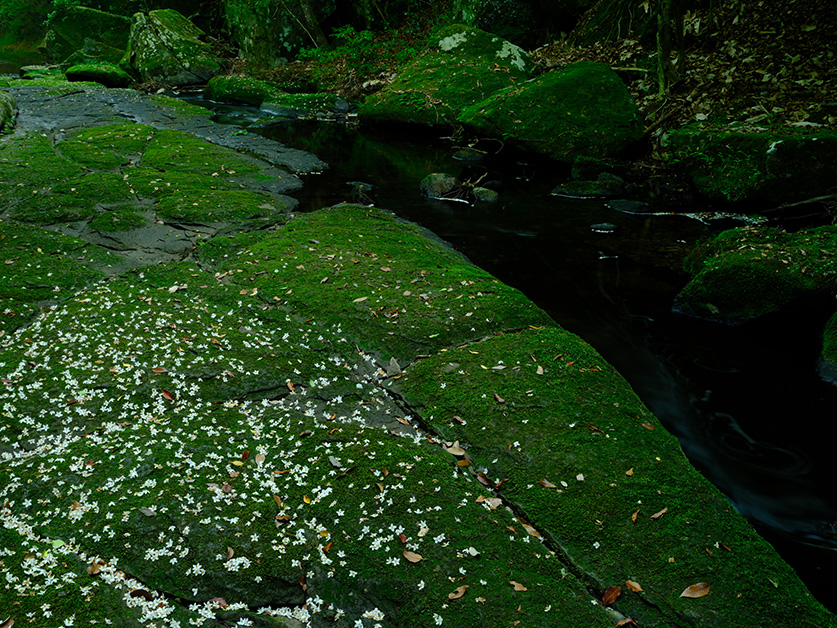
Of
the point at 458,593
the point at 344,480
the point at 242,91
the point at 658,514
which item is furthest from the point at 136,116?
the point at 658,514

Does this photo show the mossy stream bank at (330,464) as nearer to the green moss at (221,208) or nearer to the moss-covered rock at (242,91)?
the green moss at (221,208)

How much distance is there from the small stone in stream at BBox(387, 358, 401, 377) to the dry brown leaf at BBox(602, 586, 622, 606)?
204 cm

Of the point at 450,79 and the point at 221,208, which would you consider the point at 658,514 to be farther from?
the point at 450,79

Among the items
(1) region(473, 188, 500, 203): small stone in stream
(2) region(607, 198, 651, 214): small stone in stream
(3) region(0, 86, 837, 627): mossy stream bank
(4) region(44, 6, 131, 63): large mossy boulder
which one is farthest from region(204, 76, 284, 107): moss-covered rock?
(3) region(0, 86, 837, 627): mossy stream bank

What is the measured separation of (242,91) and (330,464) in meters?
17.6

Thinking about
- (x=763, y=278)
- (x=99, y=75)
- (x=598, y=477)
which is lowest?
(x=598, y=477)

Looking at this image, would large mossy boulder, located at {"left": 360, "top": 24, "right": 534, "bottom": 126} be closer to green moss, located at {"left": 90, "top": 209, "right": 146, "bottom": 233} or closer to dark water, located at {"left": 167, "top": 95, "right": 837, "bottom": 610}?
dark water, located at {"left": 167, "top": 95, "right": 837, "bottom": 610}

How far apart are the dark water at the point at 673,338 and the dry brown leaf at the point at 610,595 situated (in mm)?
1871

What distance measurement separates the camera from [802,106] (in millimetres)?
10750

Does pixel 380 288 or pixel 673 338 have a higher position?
pixel 380 288

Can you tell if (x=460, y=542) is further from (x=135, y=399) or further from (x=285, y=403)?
(x=135, y=399)

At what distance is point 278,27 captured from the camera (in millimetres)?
20984

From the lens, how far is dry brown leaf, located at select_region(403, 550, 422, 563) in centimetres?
265

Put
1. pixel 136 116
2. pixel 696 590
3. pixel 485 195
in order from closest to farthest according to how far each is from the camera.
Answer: pixel 696 590 → pixel 485 195 → pixel 136 116
